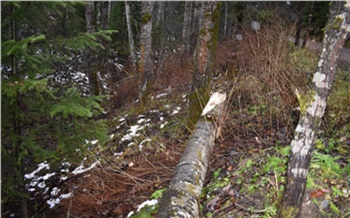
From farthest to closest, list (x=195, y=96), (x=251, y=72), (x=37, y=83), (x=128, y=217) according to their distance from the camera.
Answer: (x=251, y=72) < (x=195, y=96) < (x=128, y=217) < (x=37, y=83)

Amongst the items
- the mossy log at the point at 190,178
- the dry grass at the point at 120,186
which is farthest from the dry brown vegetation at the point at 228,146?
the mossy log at the point at 190,178

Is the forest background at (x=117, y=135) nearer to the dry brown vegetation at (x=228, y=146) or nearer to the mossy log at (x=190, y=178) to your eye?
the dry brown vegetation at (x=228, y=146)

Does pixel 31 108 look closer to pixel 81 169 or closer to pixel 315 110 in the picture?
pixel 81 169

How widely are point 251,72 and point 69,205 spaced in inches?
179

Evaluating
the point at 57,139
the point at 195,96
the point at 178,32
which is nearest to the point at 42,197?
the point at 57,139

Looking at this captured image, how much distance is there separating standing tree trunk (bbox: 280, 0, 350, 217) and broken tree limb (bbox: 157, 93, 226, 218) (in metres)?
1.05

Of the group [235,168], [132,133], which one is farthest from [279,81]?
[132,133]

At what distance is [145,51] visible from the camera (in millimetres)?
7844

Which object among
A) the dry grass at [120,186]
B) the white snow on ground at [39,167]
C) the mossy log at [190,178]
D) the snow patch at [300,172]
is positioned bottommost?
the white snow on ground at [39,167]

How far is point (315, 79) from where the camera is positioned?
2.95 m

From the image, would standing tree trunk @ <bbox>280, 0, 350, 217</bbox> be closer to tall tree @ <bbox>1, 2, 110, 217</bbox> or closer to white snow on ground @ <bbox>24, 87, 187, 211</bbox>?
white snow on ground @ <bbox>24, 87, 187, 211</bbox>

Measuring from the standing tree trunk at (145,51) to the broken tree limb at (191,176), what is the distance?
3.14 meters

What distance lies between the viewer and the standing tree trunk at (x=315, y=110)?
2.78 meters

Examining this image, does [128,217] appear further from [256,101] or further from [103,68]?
[103,68]
